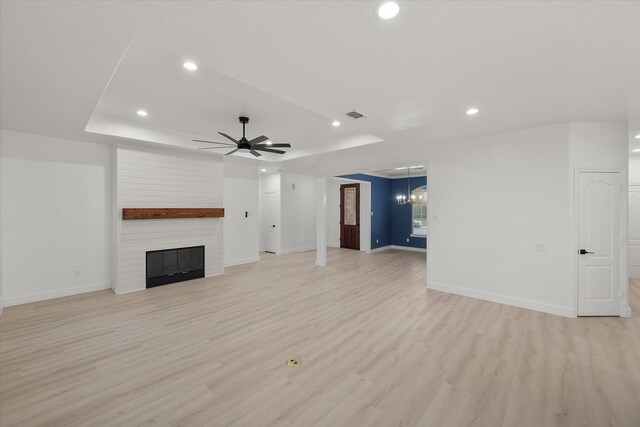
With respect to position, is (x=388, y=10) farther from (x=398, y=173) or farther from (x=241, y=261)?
(x=398, y=173)

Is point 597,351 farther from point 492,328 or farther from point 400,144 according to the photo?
point 400,144

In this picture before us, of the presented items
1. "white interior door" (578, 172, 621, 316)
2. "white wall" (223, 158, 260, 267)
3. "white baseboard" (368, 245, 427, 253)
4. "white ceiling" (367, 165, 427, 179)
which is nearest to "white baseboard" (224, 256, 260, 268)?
"white wall" (223, 158, 260, 267)

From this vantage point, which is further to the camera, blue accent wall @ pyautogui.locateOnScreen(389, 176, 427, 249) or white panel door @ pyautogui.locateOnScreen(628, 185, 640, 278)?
blue accent wall @ pyautogui.locateOnScreen(389, 176, 427, 249)

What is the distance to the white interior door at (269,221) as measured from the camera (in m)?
8.69

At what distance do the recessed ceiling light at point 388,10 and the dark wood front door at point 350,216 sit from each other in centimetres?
790

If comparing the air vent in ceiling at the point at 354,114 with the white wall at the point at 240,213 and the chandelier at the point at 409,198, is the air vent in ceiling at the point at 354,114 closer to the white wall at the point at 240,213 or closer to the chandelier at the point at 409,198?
the white wall at the point at 240,213

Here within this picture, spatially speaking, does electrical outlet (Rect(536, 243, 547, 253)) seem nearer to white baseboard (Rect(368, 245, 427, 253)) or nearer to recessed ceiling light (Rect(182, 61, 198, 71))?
recessed ceiling light (Rect(182, 61, 198, 71))

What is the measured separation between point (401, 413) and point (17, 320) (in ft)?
16.1

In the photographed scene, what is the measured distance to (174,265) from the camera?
17.8 feet

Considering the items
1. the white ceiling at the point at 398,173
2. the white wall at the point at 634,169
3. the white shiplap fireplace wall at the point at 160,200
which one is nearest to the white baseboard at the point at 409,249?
the white ceiling at the point at 398,173

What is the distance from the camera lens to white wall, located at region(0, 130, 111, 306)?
4.18 meters

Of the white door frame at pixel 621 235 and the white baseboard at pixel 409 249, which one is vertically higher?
the white door frame at pixel 621 235

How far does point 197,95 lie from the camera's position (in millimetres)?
3422

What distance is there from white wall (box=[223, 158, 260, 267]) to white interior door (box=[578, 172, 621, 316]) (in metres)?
6.52
